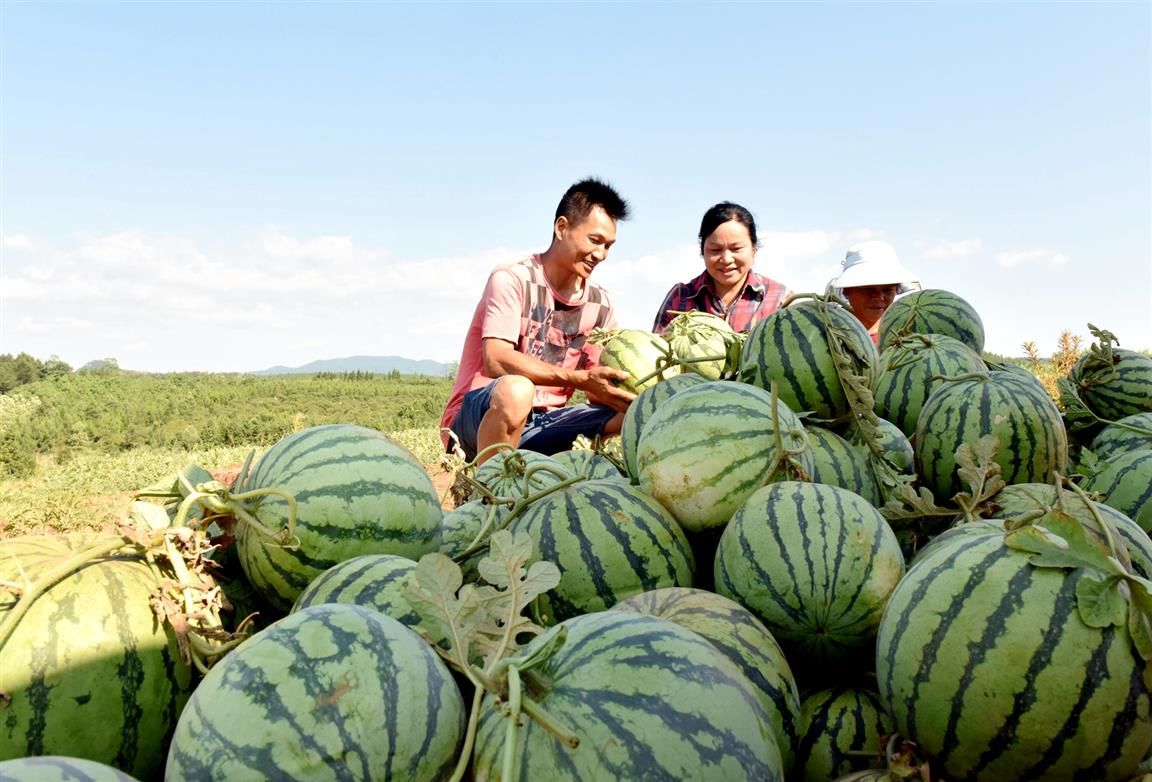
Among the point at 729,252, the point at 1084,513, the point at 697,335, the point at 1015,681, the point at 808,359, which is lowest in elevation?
the point at 1015,681

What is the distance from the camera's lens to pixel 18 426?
24047 millimetres

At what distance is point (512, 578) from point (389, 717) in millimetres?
303

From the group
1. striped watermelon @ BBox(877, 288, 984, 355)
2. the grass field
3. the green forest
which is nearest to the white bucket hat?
striped watermelon @ BBox(877, 288, 984, 355)

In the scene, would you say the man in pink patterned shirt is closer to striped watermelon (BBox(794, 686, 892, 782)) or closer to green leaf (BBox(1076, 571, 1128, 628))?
striped watermelon (BBox(794, 686, 892, 782))

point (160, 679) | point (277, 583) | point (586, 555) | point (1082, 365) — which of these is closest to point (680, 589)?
point (586, 555)

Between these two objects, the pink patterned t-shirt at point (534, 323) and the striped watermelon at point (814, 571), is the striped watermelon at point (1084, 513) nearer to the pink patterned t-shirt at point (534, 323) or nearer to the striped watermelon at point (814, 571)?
the striped watermelon at point (814, 571)

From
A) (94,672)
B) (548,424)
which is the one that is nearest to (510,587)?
(94,672)

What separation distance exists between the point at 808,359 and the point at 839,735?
1207 mm

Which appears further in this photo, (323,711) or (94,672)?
(94,672)

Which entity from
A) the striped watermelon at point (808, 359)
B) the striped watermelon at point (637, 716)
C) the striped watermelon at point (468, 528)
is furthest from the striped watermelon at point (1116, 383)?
the striped watermelon at point (637, 716)

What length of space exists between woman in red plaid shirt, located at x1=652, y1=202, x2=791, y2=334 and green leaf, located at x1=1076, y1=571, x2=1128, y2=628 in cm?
517

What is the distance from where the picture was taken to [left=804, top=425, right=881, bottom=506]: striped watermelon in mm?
2248

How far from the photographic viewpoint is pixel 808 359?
8.20 feet

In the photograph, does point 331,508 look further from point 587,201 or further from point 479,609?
point 587,201
